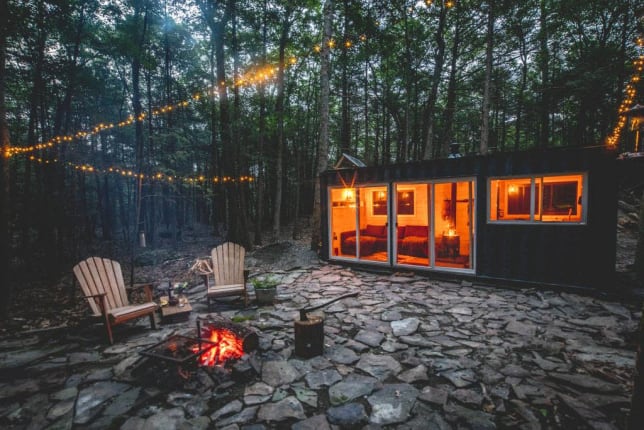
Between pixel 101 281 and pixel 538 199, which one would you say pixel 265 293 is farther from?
pixel 538 199

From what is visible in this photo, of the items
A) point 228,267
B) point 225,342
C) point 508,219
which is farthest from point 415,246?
point 225,342

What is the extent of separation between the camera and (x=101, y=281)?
3957 millimetres

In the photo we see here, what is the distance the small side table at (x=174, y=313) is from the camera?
4286 millimetres

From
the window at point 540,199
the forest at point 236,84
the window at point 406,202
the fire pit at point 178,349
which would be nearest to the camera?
the fire pit at point 178,349

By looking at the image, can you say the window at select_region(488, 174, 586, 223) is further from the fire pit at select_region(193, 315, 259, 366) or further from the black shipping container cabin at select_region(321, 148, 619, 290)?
the fire pit at select_region(193, 315, 259, 366)

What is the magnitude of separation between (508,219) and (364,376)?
16.9ft

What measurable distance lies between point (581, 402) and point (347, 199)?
6884 millimetres

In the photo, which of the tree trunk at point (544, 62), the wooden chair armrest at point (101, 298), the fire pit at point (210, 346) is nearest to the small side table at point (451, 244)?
the fire pit at point (210, 346)

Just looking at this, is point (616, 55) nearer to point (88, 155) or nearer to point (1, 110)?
point (1, 110)

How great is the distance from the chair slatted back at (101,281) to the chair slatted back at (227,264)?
1.43 m

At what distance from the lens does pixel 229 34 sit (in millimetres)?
11297

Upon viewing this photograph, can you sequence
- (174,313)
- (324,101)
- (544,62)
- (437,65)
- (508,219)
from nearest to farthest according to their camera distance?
(174,313)
(508,219)
(324,101)
(437,65)
(544,62)

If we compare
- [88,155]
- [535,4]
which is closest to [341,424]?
[88,155]

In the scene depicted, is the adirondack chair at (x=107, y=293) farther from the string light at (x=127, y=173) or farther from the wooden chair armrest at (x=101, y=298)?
the string light at (x=127, y=173)
